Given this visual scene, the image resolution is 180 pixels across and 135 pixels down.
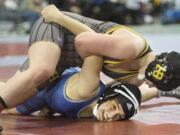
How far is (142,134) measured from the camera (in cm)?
244

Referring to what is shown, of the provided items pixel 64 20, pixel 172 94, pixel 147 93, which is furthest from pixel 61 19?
pixel 172 94

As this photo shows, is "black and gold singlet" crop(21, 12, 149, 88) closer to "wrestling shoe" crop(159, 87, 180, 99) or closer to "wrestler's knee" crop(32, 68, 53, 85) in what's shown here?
"wrestler's knee" crop(32, 68, 53, 85)

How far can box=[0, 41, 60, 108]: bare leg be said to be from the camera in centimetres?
283

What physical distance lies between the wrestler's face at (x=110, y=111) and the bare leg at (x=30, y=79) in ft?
1.05

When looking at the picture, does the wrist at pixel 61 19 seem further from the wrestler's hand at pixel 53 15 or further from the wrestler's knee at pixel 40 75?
the wrestler's knee at pixel 40 75

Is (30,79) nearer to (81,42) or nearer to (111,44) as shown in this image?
(81,42)

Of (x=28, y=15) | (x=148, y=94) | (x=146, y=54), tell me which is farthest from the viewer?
(x=28, y=15)

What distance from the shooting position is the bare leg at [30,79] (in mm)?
2826

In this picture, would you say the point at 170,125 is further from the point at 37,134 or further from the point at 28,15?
the point at 28,15

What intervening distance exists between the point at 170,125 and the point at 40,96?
746 millimetres

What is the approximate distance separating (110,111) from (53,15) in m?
0.64

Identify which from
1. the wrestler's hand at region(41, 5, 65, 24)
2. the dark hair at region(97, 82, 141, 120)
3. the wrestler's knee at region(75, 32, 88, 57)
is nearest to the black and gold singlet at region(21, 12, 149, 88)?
the wrestler's hand at region(41, 5, 65, 24)

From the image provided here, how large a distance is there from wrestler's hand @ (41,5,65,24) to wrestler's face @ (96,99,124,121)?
0.56 metres

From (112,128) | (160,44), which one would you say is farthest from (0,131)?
(160,44)
